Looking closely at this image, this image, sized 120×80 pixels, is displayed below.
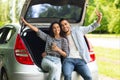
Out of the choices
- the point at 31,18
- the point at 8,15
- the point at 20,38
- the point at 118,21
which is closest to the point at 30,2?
the point at 31,18

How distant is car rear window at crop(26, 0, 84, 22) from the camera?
767cm

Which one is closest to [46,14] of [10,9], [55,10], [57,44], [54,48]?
[55,10]

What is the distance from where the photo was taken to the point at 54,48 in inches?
267

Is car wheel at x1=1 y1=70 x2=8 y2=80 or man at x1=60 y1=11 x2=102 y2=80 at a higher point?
man at x1=60 y1=11 x2=102 y2=80

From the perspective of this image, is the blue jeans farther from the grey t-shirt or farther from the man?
the grey t-shirt

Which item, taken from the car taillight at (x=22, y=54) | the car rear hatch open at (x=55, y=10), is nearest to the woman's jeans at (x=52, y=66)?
the car taillight at (x=22, y=54)

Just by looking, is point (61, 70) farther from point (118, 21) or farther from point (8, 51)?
point (118, 21)

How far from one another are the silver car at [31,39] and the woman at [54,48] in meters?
0.16

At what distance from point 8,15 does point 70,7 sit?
587 inches

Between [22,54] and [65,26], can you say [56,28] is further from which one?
[22,54]

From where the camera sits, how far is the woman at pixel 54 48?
6699 millimetres

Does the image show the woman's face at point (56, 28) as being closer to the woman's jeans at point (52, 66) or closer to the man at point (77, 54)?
the man at point (77, 54)

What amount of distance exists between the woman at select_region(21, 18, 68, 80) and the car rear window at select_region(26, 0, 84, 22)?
71 cm

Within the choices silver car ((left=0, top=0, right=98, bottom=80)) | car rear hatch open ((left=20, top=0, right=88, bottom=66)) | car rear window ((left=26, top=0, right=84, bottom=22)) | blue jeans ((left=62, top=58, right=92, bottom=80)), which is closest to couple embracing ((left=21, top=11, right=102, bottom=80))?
blue jeans ((left=62, top=58, right=92, bottom=80))
